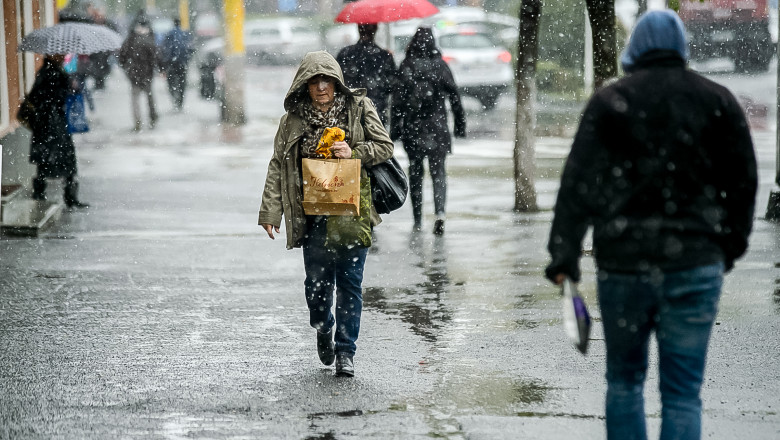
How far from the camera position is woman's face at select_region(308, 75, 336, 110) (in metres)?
5.88

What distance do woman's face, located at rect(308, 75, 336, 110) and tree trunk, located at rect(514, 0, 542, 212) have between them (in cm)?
559

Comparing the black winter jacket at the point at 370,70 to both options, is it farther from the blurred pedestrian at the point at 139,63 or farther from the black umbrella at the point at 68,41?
the blurred pedestrian at the point at 139,63

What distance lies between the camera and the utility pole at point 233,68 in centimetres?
2142

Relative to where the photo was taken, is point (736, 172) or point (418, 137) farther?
point (418, 137)

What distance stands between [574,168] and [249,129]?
17695mm

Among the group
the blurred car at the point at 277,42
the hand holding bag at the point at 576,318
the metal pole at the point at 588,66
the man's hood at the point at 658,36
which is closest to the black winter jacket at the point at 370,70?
the man's hood at the point at 658,36

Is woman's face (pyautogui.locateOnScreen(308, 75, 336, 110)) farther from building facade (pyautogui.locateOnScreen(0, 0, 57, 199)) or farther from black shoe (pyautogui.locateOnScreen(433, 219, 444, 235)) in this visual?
building facade (pyautogui.locateOnScreen(0, 0, 57, 199))

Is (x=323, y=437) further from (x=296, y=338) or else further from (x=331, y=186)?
(x=296, y=338)

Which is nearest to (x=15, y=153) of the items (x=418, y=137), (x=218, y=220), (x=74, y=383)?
(x=218, y=220)

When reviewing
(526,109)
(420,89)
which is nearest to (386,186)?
(420,89)

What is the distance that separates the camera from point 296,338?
7.00m

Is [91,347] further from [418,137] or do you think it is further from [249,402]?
[418,137]

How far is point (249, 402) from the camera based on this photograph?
5.62m

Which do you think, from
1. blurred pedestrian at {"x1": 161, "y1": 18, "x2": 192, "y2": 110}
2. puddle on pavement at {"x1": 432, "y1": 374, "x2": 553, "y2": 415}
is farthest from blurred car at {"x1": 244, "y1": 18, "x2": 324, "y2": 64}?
puddle on pavement at {"x1": 432, "y1": 374, "x2": 553, "y2": 415}
